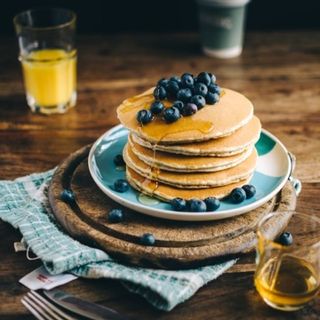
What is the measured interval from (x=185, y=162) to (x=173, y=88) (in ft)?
0.66

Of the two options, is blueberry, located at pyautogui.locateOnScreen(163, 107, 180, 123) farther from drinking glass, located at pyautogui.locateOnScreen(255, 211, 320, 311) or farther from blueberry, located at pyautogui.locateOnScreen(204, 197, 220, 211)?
drinking glass, located at pyautogui.locateOnScreen(255, 211, 320, 311)

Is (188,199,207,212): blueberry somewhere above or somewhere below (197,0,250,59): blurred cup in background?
above

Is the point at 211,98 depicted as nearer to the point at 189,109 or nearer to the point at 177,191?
the point at 189,109

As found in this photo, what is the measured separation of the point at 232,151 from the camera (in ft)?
4.94

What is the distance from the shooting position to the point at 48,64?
2.19m

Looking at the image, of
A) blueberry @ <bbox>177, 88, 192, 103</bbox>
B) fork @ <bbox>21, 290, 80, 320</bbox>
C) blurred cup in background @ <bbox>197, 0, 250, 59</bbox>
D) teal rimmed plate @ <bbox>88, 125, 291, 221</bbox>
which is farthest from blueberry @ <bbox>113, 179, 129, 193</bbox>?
blurred cup in background @ <bbox>197, 0, 250, 59</bbox>

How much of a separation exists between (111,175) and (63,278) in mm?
357

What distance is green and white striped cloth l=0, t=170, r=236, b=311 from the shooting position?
1.31 meters

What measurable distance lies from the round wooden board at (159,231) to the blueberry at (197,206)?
35 millimetres

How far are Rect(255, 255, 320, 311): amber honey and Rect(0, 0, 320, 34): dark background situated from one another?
74.0 inches

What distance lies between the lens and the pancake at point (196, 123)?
1479 millimetres

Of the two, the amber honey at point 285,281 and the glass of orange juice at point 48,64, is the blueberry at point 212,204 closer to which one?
the amber honey at point 285,281

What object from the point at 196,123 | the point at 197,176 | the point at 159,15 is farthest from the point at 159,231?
the point at 159,15

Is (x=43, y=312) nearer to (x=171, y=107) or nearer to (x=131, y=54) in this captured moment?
(x=171, y=107)
